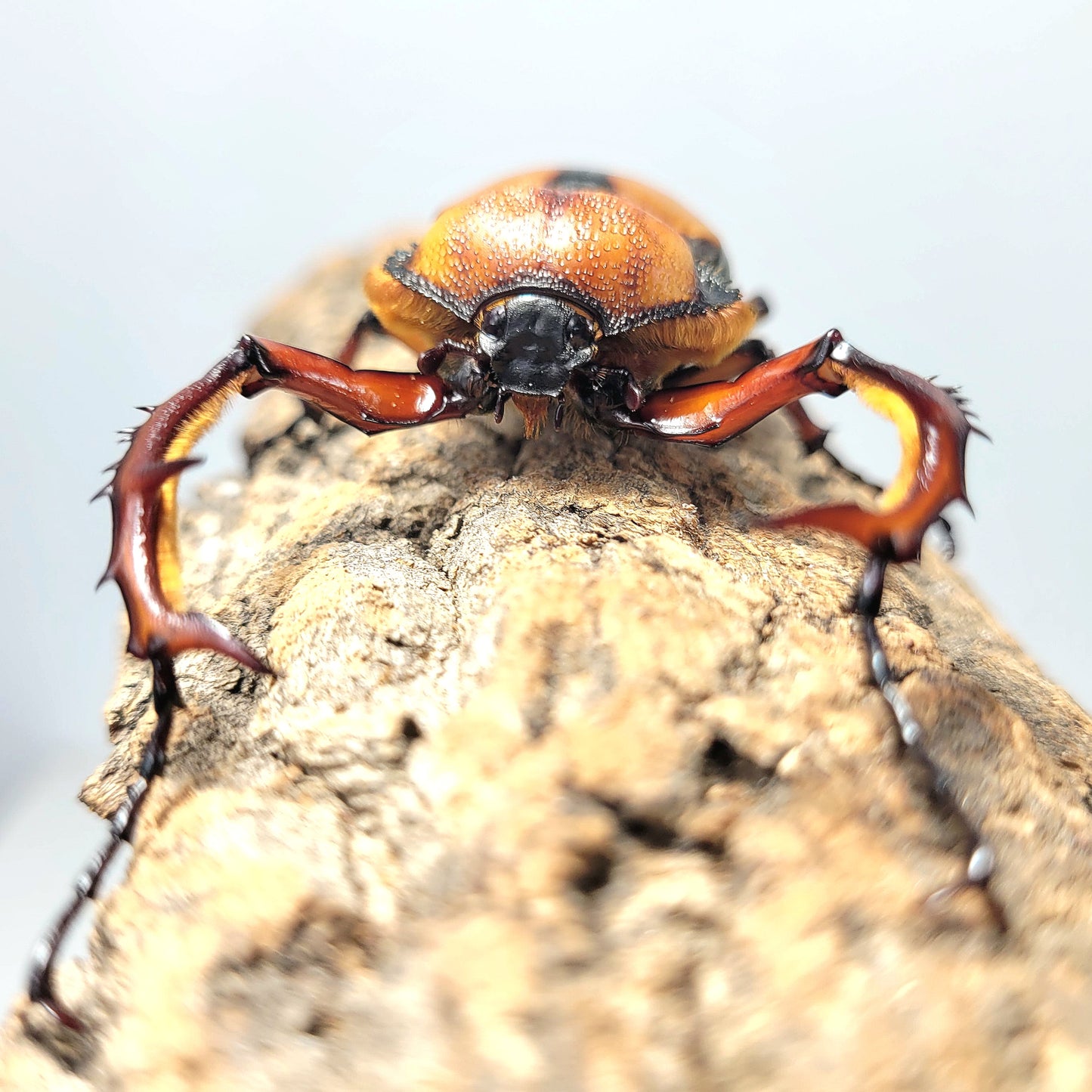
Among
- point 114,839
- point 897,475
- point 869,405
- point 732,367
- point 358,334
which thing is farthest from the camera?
point 358,334

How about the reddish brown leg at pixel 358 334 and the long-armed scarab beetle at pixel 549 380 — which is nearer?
the long-armed scarab beetle at pixel 549 380

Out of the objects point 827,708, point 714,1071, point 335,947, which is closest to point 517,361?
point 827,708

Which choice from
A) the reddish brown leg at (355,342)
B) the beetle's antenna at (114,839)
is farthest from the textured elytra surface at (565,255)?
the beetle's antenna at (114,839)

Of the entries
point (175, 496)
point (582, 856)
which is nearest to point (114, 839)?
point (175, 496)

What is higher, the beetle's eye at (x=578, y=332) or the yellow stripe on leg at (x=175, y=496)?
the beetle's eye at (x=578, y=332)

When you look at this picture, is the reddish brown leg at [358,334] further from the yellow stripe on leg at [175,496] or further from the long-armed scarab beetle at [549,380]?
the yellow stripe on leg at [175,496]

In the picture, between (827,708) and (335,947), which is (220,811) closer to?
(335,947)

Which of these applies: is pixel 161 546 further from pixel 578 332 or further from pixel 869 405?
pixel 869 405
